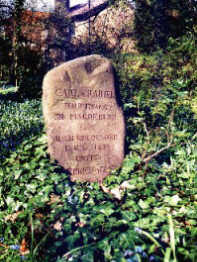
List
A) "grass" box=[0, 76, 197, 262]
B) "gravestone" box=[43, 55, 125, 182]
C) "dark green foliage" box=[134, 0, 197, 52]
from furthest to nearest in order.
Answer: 1. "dark green foliage" box=[134, 0, 197, 52]
2. "gravestone" box=[43, 55, 125, 182]
3. "grass" box=[0, 76, 197, 262]

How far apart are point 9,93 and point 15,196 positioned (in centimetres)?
643

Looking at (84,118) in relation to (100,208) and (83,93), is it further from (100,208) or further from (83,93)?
(100,208)

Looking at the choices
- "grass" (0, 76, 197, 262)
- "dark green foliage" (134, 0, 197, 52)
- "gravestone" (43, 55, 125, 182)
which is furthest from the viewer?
"dark green foliage" (134, 0, 197, 52)

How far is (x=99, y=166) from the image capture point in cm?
282

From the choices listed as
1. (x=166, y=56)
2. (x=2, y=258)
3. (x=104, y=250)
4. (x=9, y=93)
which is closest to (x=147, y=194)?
(x=104, y=250)

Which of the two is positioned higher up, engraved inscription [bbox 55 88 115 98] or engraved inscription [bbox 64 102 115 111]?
engraved inscription [bbox 55 88 115 98]

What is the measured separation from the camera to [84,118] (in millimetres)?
2686

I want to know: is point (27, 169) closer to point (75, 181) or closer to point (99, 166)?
point (75, 181)

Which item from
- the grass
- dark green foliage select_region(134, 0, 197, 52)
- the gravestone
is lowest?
the grass

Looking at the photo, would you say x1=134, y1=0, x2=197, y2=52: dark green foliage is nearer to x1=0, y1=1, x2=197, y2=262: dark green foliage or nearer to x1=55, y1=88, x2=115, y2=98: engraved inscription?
x1=0, y1=1, x2=197, y2=262: dark green foliage

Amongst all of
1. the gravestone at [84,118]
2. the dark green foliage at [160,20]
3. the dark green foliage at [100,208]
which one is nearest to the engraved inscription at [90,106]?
the gravestone at [84,118]

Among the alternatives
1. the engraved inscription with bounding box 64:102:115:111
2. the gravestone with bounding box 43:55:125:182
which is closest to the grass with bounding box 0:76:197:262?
the gravestone with bounding box 43:55:125:182

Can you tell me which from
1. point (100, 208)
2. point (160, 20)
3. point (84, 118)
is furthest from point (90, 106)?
point (160, 20)

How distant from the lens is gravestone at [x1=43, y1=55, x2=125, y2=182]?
254cm
